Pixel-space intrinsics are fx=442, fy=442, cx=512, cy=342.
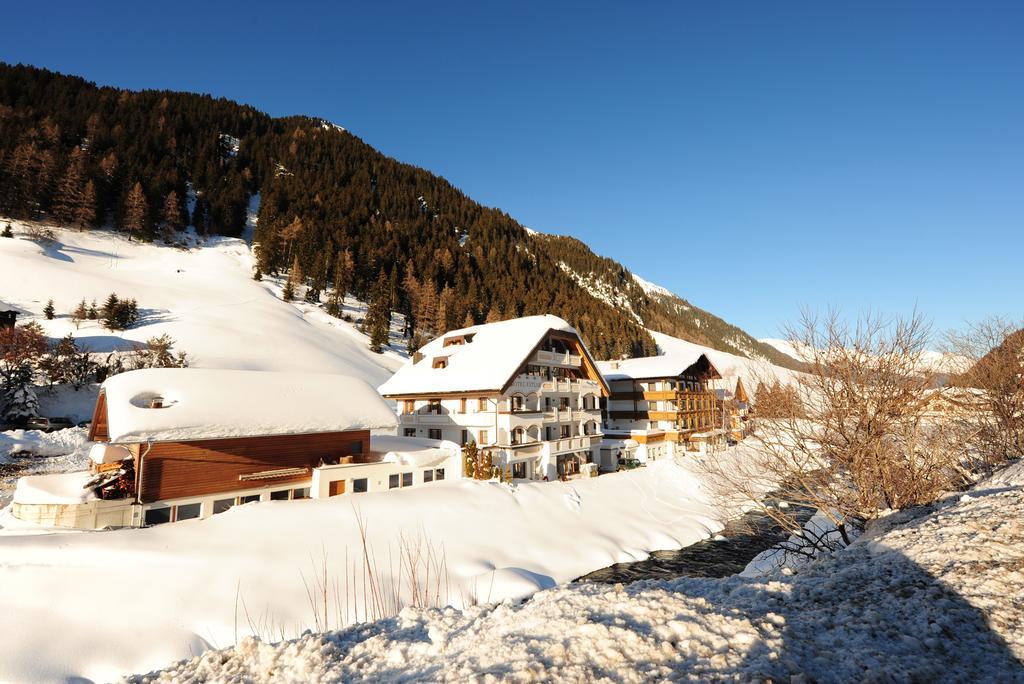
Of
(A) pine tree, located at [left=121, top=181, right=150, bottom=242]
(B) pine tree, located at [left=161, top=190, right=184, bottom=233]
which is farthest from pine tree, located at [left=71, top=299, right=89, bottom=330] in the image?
(B) pine tree, located at [left=161, top=190, right=184, bottom=233]

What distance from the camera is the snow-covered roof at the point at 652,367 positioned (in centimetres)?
4495

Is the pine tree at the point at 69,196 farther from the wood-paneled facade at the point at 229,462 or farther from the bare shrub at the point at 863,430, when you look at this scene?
the bare shrub at the point at 863,430

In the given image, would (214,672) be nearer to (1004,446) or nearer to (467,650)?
(467,650)

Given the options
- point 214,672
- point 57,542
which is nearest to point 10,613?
point 57,542

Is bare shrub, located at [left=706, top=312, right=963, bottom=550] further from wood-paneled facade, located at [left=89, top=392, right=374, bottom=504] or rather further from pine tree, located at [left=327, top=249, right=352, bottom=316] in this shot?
pine tree, located at [left=327, top=249, right=352, bottom=316]

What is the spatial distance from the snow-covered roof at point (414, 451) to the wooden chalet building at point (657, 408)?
1934cm

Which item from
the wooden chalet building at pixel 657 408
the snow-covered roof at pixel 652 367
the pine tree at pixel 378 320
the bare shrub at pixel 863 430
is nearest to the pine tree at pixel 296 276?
the pine tree at pixel 378 320

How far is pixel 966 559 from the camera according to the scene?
5.93m

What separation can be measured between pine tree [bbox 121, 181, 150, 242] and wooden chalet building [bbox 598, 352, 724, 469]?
Answer: 85919mm

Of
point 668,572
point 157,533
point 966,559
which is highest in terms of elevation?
point 966,559

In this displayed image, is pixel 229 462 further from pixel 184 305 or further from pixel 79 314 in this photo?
pixel 184 305

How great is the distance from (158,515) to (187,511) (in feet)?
2.95

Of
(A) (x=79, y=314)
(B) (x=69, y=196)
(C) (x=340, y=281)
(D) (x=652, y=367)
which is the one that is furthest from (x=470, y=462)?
(B) (x=69, y=196)

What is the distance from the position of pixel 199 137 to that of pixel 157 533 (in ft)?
496
